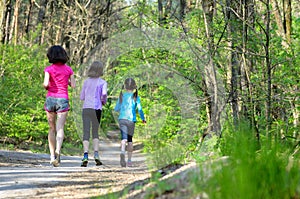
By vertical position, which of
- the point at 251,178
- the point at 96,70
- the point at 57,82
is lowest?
the point at 251,178

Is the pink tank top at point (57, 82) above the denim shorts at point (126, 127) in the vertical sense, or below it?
above

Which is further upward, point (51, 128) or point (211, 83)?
point (211, 83)

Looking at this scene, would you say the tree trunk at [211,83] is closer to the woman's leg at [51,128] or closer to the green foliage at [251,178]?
the woman's leg at [51,128]

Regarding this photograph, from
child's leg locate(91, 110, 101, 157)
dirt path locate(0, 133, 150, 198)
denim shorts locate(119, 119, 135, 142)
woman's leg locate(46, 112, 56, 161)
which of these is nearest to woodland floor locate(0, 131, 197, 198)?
dirt path locate(0, 133, 150, 198)

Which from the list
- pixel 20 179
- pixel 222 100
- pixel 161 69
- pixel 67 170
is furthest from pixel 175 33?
pixel 20 179

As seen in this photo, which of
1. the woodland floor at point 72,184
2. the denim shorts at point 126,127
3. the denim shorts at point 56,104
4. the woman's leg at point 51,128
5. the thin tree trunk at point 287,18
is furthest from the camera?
the thin tree trunk at point 287,18

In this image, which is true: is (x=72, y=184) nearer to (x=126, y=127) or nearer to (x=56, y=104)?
(x=56, y=104)

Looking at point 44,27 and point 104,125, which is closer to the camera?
point 104,125

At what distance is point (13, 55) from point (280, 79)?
9747 millimetres

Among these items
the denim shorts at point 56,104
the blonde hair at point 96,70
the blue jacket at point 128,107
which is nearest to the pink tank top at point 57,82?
the denim shorts at point 56,104

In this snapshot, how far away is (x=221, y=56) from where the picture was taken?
11953 mm

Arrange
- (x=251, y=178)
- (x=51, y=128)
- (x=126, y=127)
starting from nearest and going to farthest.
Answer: (x=251, y=178) → (x=51, y=128) → (x=126, y=127)

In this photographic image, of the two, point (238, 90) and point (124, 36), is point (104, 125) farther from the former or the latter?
point (238, 90)

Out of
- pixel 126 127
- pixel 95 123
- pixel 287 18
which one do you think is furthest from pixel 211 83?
pixel 287 18
